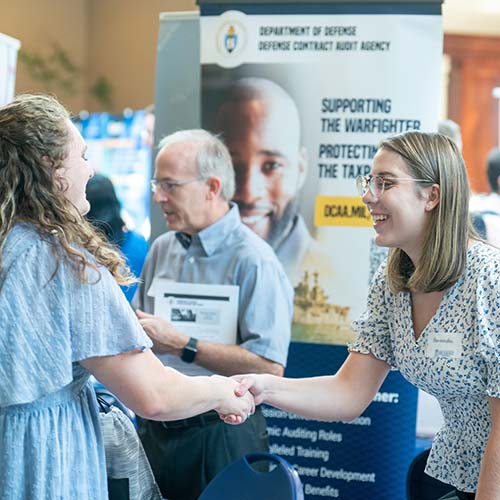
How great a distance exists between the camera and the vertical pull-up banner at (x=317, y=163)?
3020 mm

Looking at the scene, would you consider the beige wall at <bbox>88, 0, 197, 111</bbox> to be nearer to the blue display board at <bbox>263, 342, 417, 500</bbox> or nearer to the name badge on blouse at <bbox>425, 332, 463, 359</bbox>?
the blue display board at <bbox>263, 342, 417, 500</bbox>

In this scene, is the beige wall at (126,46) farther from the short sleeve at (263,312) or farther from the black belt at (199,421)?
the black belt at (199,421)

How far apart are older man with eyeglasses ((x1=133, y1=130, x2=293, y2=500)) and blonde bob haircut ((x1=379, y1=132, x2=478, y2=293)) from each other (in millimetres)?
747

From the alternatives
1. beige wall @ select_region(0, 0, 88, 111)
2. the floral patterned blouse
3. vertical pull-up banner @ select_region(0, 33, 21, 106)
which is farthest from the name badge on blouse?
beige wall @ select_region(0, 0, 88, 111)

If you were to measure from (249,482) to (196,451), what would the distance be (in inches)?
24.0

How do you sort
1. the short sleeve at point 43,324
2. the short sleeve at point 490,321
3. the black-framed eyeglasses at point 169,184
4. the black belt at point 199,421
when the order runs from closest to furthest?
the short sleeve at point 43,324 < the short sleeve at point 490,321 < the black belt at point 199,421 < the black-framed eyeglasses at point 169,184

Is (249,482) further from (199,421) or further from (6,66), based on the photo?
(6,66)

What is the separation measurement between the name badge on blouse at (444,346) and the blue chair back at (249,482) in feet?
1.37

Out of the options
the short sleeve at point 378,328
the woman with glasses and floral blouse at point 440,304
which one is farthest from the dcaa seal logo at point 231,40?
the short sleeve at point 378,328

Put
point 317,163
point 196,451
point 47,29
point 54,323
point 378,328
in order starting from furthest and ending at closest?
point 47,29 < point 317,163 < point 196,451 < point 378,328 < point 54,323

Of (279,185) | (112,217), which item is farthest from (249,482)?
(112,217)

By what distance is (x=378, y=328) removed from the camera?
6.97 feet

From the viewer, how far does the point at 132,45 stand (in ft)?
24.1

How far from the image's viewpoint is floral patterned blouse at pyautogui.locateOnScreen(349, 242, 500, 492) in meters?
1.78
